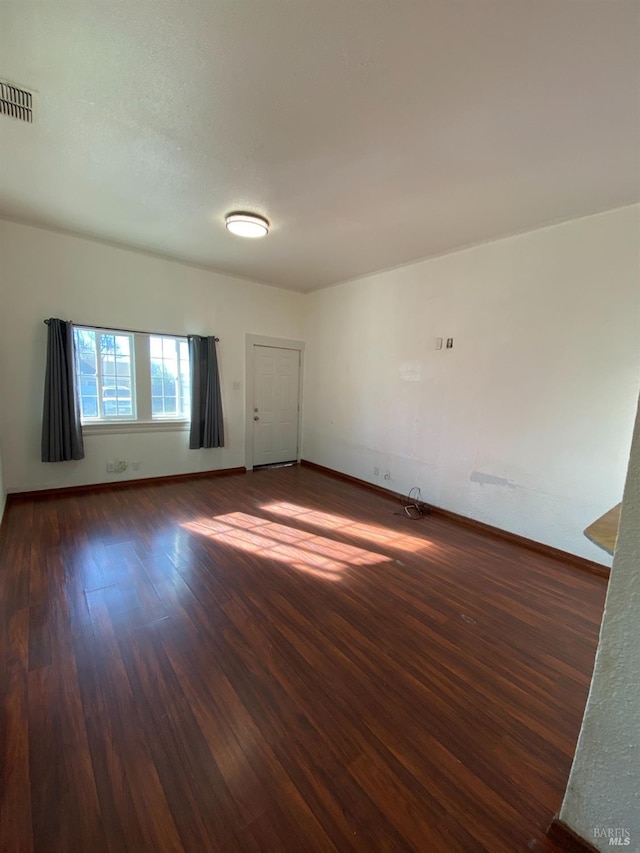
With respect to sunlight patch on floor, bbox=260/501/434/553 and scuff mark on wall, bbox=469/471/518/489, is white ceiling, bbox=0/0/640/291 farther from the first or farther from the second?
sunlight patch on floor, bbox=260/501/434/553

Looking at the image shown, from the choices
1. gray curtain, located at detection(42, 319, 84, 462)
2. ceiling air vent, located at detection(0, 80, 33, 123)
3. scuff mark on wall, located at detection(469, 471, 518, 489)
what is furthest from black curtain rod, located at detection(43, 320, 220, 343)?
scuff mark on wall, located at detection(469, 471, 518, 489)

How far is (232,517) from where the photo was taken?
3.64m

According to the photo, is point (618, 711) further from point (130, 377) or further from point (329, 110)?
point (130, 377)

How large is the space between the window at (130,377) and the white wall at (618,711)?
470cm

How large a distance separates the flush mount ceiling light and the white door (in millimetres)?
2207

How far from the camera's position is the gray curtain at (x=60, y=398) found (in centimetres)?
366

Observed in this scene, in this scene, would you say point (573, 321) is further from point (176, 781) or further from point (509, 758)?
point (176, 781)

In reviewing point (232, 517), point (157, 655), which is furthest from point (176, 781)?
point (232, 517)

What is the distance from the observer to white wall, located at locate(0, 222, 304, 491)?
358 centimetres

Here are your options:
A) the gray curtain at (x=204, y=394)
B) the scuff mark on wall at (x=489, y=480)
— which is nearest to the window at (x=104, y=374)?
the gray curtain at (x=204, y=394)

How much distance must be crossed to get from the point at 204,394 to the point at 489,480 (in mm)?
3762

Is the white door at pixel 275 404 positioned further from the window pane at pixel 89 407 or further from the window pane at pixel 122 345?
the window pane at pixel 89 407

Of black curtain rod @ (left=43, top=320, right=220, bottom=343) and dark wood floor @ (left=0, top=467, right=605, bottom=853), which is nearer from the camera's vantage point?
dark wood floor @ (left=0, top=467, right=605, bottom=853)

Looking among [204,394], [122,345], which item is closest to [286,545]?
[204,394]
